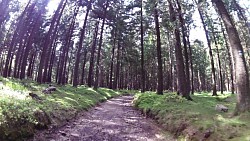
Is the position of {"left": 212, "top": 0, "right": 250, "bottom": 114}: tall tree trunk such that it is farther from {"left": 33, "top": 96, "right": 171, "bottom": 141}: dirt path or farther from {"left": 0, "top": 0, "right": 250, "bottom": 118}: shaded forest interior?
{"left": 33, "top": 96, "right": 171, "bottom": 141}: dirt path

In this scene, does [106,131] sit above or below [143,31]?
below

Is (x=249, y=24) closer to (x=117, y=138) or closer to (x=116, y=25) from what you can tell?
(x=116, y=25)

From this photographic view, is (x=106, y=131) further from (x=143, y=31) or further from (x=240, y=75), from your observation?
(x=143, y=31)

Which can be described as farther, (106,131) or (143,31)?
(143,31)

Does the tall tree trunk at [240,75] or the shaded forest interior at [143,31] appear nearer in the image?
the tall tree trunk at [240,75]

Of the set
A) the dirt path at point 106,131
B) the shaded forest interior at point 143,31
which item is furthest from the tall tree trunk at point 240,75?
the dirt path at point 106,131

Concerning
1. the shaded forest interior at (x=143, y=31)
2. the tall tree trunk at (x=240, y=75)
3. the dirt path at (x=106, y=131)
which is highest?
the shaded forest interior at (x=143, y=31)

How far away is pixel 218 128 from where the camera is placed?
7887 millimetres

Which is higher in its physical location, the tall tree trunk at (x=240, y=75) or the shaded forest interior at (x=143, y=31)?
the shaded forest interior at (x=143, y=31)

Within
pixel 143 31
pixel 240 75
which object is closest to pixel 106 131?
pixel 240 75

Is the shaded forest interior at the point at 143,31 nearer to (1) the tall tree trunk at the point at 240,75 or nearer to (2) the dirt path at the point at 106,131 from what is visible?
(1) the tall tree trunk at the point at 240,75

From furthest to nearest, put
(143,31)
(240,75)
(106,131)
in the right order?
1. (143,31)
2. (106,131)
3. (240,75)

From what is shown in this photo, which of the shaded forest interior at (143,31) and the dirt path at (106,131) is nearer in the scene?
the dirt path at (106,131)

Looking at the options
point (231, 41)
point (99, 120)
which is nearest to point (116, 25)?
point (99, 120)
